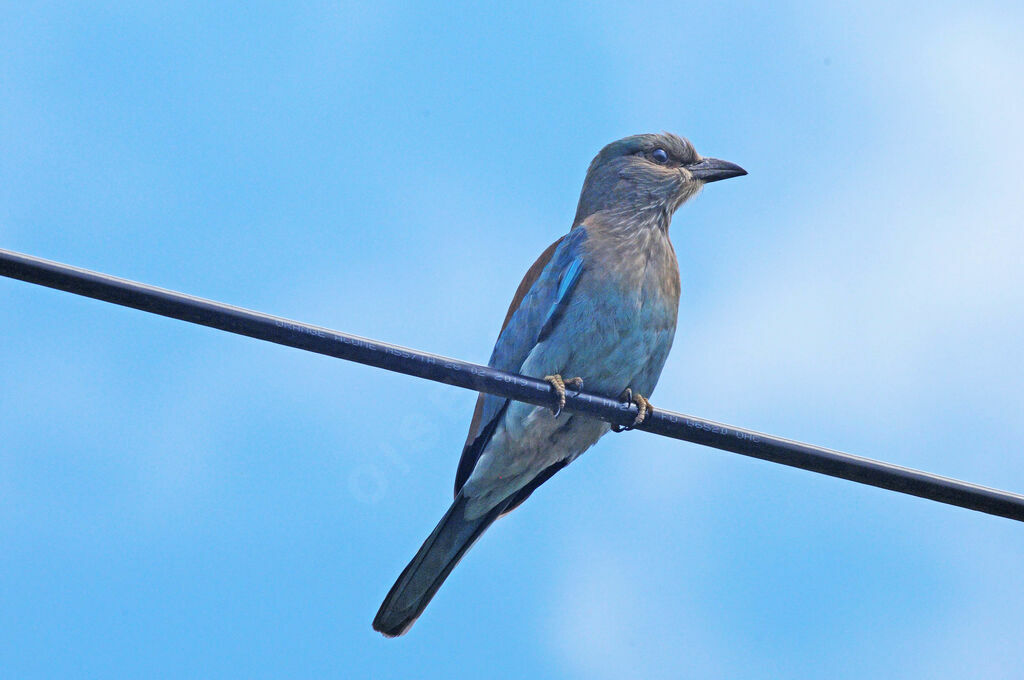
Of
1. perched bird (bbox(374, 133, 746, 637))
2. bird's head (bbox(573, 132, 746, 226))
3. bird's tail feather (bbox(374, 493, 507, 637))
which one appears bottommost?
bird's tail feather (bbox(374, 493, 507, 637))

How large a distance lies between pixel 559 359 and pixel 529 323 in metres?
0.32

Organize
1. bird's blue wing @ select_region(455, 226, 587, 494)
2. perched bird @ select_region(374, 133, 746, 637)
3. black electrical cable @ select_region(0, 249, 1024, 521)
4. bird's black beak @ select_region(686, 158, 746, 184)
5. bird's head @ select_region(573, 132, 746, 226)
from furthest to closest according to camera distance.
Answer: bird's black beak @ select_region(686, 158, 746, 184) < bird's head @ select_region(573, 132, 746, 226) < bird's blue wing @ select_region(455, 226, 587, 494) < perched bird @ select_region(374, 133, 746, 637) < black electrical cable @ select_region(0, 249, 1024, 521)

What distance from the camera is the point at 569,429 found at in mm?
5098

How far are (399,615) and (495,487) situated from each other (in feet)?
2.50

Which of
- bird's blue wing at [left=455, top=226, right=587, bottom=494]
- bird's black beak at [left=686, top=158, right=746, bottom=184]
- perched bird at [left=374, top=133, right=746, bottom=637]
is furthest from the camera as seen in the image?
bird's black beak at [left=686, top=158, right=746, bottom=184]

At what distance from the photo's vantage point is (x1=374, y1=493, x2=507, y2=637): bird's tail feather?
16.2ft

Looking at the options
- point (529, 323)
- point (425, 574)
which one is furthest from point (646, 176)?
point (425, 574)

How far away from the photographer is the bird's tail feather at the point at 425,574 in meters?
4.95

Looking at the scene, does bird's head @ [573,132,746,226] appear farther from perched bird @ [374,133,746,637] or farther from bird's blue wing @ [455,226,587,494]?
bird's blue wing @ [455,226,587,494]

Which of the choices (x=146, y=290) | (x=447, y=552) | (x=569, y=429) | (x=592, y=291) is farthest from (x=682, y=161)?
(x=146, y=290)

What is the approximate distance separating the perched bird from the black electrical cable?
1573 millimetres

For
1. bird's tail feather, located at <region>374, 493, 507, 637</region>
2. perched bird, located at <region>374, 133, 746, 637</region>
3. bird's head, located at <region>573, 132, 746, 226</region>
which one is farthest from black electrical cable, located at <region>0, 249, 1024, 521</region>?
bird's head, located at <region>573, 132, 746, 226</region>

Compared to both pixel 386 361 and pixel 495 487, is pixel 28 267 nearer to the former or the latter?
pixel 386 361

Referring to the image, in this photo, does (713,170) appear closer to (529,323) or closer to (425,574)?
(529,323)
